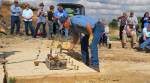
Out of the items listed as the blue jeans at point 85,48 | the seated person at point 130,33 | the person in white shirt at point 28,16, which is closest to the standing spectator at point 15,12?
the person in white shirt at point 28,16

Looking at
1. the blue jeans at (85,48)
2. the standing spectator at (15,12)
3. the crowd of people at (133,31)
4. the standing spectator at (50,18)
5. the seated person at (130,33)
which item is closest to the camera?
the blue jeans at (85,48)

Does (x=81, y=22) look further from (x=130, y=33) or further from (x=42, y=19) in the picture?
(x=42, y=19)

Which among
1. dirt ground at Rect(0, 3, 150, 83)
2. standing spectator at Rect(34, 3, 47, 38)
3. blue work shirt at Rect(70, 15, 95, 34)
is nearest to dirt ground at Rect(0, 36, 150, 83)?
dirt ground at Rect(0, 3, 150, 83)

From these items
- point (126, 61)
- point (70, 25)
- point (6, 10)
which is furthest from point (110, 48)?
point (6, 10)

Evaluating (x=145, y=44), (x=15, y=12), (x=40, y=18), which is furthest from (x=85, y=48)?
(x=15, y=12)

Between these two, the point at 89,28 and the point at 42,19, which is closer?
the point at 89,28

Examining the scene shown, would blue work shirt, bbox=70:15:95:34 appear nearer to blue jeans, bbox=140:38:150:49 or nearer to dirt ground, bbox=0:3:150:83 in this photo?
dirt ground, bbox=0:3:150:83

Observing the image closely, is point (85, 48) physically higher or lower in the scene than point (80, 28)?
lower

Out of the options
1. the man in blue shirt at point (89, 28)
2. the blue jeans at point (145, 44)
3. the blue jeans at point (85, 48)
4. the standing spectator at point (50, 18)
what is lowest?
the blue jeans at point (145, 44)

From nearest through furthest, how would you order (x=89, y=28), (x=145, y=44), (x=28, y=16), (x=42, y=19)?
1. (x=89, y=28)
2. (x=145, y=44)
3. (x=28, y=16)
4. (x=42, y=19)

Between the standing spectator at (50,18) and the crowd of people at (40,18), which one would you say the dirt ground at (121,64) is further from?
the standing spectator at (50,18)

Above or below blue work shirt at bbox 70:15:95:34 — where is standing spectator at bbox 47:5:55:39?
below

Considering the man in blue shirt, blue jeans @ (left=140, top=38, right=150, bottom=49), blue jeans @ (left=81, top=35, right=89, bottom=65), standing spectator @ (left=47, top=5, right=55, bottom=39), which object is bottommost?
blue jeans @ (left=140, top=38, right=150, bottom=49)

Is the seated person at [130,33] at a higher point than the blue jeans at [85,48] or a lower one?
lower
